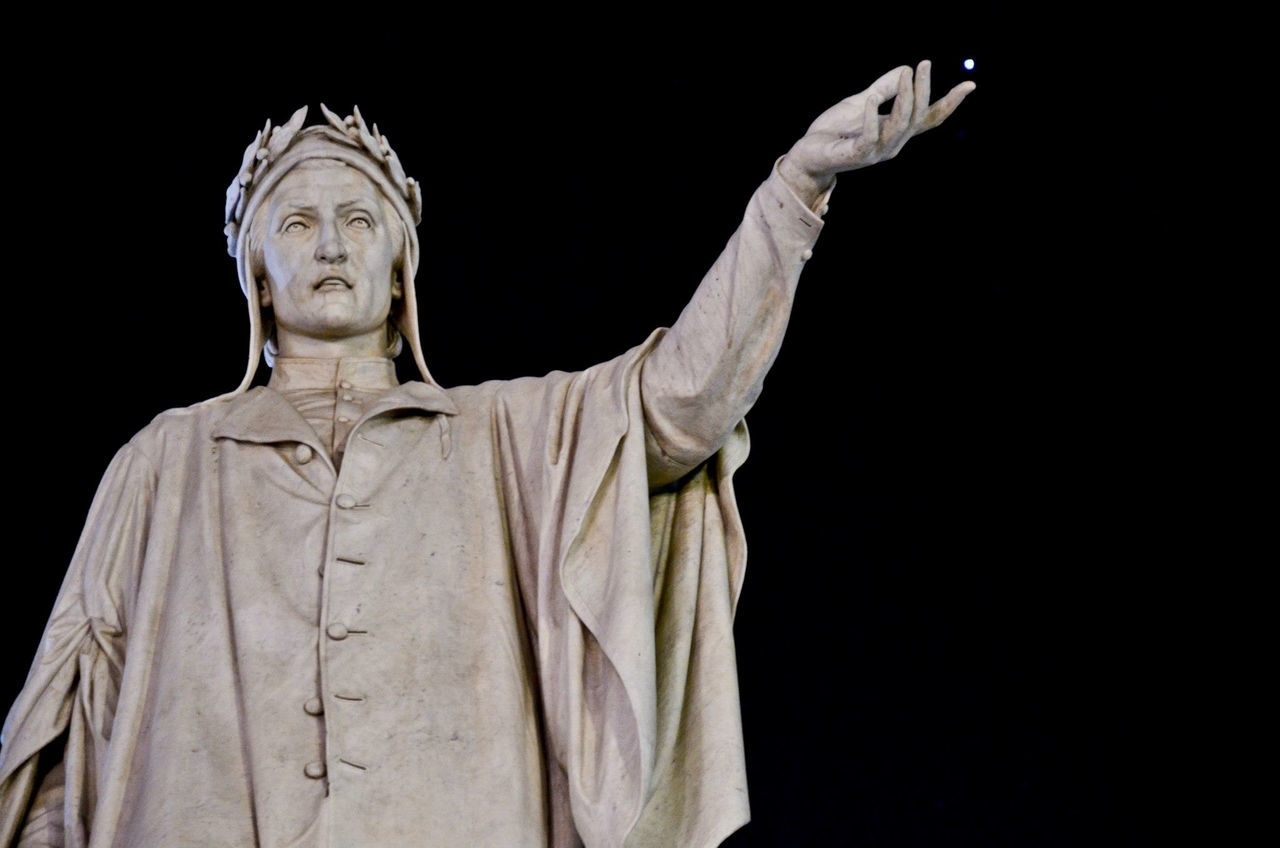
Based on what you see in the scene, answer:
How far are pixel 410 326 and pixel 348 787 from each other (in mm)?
1338

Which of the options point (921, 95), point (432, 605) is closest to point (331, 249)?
point (432, 605)

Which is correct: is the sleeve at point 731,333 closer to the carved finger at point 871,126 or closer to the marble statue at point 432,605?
the marble statue at point 432,605

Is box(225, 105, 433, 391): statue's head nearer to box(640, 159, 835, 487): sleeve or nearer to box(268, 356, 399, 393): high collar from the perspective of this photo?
box(268, 356, 399, 393): high collar

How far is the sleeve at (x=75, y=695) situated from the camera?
19.6ft

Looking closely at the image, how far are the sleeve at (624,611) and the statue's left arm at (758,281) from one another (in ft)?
0.32

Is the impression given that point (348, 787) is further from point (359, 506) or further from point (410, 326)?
point (410, 326)

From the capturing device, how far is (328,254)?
6.40 metres

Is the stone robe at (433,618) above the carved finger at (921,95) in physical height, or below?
below

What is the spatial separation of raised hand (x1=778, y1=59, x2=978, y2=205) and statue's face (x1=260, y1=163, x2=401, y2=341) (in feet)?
3.73

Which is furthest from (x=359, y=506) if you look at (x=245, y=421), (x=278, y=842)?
(x=278, y=842)

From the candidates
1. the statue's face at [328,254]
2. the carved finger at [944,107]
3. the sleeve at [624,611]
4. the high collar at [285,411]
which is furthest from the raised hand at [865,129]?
the statue's face at [328,254]

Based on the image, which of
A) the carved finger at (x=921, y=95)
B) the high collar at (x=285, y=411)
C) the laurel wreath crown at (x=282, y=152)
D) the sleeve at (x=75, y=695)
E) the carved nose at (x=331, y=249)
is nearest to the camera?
the carved finger at (x=921, y=95)

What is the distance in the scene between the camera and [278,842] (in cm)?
559

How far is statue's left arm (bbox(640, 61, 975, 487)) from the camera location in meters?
5.55
